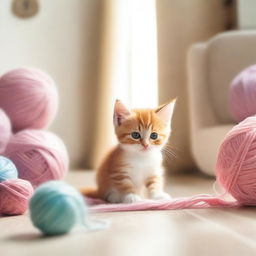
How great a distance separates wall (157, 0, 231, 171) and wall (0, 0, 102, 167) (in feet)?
2.09

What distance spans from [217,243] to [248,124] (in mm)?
396

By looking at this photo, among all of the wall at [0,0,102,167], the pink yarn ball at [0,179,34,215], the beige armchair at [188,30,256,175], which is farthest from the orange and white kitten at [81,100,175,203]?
the wall at [0,0,102,167]

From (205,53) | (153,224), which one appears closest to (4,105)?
(153,224)

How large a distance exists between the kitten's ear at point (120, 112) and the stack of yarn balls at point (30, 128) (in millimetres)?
204

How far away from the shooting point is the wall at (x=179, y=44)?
7.66ft

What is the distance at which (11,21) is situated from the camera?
109 inches

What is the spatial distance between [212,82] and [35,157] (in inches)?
41.3

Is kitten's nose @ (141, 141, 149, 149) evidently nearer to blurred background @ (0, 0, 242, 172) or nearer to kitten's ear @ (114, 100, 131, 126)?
kitten's ear @ (114, 100, 131, 126)

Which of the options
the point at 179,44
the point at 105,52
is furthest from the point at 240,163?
the point at 105,52

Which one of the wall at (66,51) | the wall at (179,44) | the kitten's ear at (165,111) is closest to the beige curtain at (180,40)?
the wall at (179,44)

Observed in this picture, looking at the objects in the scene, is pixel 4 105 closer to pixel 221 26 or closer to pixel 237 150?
pixel 237 150

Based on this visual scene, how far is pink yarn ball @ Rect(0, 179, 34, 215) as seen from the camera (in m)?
1.03

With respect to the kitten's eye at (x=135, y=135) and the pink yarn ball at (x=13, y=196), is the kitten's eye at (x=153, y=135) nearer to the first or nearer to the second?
the kitten's eye at (x=135, y=135)

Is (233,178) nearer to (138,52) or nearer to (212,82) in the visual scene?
(212,82)
